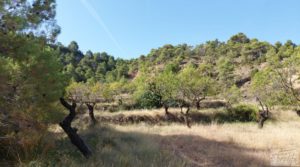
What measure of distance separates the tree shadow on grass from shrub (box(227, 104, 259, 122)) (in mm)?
16148

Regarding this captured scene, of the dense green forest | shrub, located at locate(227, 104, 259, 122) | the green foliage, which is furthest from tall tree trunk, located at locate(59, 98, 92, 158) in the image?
shrub, located at locate(227, 104, 259, 122)

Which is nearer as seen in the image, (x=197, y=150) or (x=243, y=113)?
(x=197, y=150)

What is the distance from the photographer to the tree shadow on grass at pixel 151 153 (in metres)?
6.27

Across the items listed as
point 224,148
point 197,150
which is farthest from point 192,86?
point 197,150

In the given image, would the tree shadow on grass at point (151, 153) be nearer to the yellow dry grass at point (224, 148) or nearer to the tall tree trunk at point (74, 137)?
the yellow dry grass at point (224, 148)

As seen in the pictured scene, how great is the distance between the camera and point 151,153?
25.3 feet

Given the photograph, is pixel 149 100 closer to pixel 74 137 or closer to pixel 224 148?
pixel 224 148

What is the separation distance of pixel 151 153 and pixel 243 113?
68.5ft

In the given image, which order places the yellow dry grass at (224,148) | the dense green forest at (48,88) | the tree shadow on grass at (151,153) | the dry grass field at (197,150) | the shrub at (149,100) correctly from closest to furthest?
the dense green forest at (48,88) → the tree shadow on grass at (151,153) → the dry grass field at (197,150) → the yellow dry grass at (224,148) → the shrub at (149,100)

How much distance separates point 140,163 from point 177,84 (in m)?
16.3

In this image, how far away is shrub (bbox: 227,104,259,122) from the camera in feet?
84.7

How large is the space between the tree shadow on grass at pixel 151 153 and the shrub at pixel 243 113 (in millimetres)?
16148

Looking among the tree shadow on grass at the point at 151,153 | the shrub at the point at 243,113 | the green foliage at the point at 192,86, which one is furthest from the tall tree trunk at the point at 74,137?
the shrub at the point at 243,113

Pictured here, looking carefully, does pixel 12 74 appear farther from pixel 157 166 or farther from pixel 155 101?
pixel 155 101
